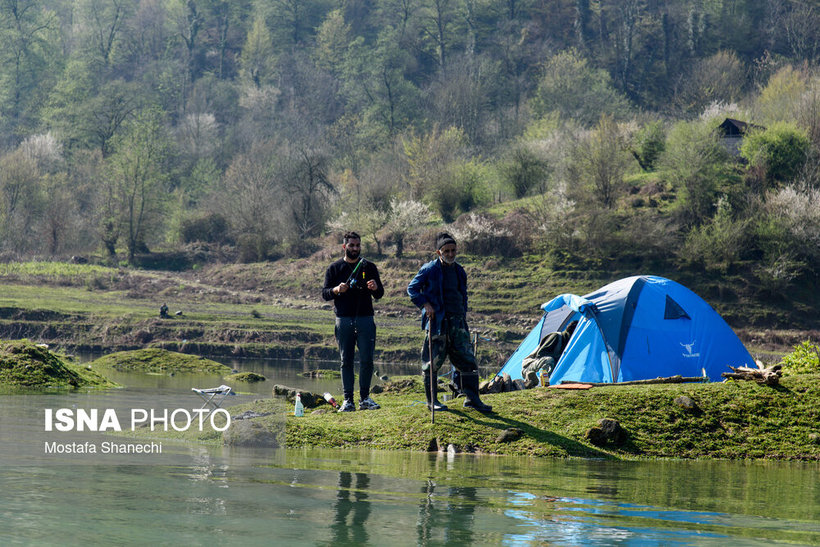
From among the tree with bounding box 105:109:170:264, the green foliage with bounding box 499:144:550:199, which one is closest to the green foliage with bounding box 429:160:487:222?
the green foliage with bounding box 499:144:550:199

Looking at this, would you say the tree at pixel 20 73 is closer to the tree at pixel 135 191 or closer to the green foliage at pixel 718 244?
the tree at pixel 135 191

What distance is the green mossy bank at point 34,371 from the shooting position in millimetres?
15102

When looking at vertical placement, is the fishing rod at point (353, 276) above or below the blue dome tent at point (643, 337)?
above

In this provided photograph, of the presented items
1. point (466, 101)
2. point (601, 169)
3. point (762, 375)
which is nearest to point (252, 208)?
point (601, 169)

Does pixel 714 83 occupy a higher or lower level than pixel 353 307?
higher

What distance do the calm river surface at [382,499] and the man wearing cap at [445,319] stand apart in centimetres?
147

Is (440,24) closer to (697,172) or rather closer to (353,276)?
(697,172)

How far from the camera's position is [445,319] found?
36.3 ft

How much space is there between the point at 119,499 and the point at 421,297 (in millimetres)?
5059

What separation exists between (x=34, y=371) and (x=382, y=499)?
1047 centimetres

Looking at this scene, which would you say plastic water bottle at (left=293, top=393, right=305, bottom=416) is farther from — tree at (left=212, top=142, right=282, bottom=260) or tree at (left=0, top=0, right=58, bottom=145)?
tree at (left=0, top=0, right=58, bottom=145)

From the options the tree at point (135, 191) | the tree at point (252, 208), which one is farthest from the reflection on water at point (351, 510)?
the tree at point (135, 191)

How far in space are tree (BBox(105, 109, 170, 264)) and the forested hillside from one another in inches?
6.3

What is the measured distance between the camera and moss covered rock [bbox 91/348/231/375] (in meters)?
23.7
